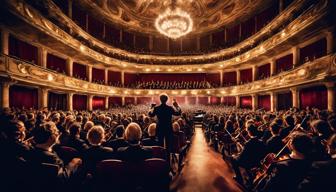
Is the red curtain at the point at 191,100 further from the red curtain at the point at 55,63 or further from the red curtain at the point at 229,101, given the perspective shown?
the red curtain at the point at 55,63

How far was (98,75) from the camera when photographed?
22.0m

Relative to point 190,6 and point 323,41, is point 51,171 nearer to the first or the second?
point 323,41

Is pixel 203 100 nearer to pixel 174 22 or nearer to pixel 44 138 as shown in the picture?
pixel 174 22

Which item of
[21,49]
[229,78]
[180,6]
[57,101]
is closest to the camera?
[21,49]

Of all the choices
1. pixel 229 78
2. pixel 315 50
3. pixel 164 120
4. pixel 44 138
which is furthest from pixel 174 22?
pixel 229 78

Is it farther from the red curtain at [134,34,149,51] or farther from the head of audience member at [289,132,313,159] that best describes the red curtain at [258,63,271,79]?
the head of audience member at [289,132,313,159]

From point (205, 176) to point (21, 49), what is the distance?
Answer: 13.5m

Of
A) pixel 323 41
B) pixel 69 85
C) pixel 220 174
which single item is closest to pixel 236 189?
pixel 220 174

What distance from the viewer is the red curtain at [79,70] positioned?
723 inches

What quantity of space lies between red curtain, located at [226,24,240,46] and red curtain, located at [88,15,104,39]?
16018 mm

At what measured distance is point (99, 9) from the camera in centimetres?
1939

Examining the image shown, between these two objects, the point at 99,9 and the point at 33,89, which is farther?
the point at 99,9

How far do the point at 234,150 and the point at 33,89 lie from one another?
13752 millimetres

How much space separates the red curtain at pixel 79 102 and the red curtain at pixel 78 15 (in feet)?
23.2
